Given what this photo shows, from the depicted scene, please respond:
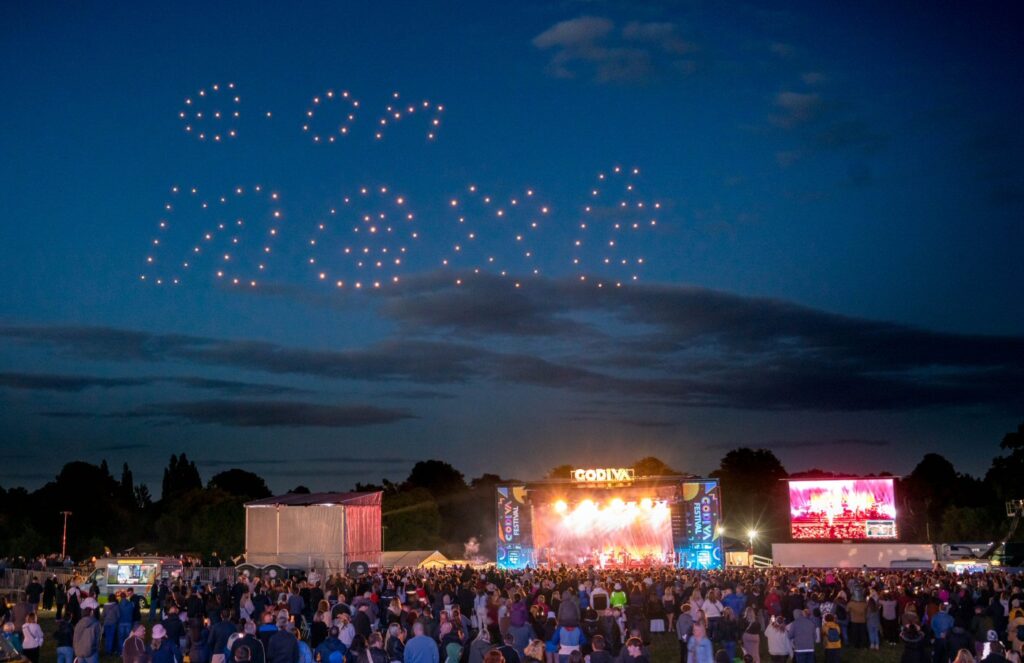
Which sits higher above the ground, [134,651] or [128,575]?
[134,651]

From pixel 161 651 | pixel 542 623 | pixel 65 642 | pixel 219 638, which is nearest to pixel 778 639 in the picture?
pixel 542 623

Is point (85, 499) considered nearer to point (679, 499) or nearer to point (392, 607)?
point (679, 499)

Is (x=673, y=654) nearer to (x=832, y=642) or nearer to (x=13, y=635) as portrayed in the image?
(x=832, y=642)

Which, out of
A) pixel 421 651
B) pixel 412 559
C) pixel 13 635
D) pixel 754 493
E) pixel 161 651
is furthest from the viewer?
pixel 754 493

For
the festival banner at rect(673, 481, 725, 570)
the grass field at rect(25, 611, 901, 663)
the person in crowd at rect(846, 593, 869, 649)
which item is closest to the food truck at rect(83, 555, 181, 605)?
the grass field at rect(25, 611, 901, 663)

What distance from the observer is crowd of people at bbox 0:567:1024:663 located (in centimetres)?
1096

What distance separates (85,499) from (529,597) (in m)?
70.0

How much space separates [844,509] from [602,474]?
12795 mm

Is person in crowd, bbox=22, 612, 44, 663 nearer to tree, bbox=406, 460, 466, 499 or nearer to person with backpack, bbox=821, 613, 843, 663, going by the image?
person with backpack, bbox=821, 613, 843, 663

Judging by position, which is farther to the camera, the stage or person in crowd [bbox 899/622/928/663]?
the stage

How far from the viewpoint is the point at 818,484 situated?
52406mm

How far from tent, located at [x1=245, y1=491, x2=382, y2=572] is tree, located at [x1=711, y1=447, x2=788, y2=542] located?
151ft

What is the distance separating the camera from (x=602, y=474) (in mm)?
49375

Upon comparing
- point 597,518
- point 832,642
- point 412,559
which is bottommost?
point 412,559
